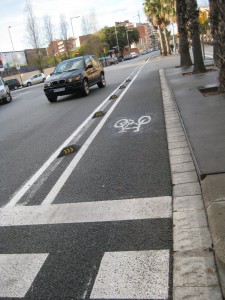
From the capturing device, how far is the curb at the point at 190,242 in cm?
265

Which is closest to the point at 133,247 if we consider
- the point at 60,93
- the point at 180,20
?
the point at 60,93

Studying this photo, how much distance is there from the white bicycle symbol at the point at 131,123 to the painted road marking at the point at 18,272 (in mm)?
5103

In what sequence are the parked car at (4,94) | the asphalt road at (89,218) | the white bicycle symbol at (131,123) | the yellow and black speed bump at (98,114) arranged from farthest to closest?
the parked car at (4,94) < the yellow and black speed bump at (98,114) < the white bicycle symbol at (131,123) < the asphalt road at (89,218)

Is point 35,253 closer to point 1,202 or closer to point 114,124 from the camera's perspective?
point 1,202

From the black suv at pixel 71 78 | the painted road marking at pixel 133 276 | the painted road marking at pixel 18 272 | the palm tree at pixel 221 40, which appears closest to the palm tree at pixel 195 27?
the black suv at pixel 71 78

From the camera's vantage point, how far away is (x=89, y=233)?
370cm

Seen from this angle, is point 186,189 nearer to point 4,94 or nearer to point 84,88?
point 84,88

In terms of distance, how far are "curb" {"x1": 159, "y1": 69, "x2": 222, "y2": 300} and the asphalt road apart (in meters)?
0.09

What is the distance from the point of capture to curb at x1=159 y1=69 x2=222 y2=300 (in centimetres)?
265

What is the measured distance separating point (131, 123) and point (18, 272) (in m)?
6.12

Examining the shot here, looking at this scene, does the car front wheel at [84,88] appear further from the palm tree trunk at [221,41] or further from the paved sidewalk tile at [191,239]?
the paved sidewalk tile at [191,239]

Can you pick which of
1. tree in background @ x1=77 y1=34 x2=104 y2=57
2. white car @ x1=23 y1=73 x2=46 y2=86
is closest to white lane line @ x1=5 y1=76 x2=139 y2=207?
white car @ x1=23 y1=73 x2=46 y2=86

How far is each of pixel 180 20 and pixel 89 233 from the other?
19.5m

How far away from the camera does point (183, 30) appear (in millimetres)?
21391
